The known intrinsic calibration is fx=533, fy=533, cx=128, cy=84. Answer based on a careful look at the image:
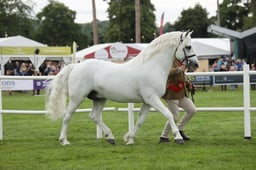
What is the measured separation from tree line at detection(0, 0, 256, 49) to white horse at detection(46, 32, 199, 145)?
6559 cm

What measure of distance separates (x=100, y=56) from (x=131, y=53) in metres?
2.04

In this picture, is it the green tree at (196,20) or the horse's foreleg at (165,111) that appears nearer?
the horse's foreleg at (165,111)

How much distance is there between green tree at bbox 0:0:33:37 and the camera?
271 feet

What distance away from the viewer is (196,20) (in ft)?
292

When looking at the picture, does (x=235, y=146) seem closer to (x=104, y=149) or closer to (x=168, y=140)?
(x=168, y=140)

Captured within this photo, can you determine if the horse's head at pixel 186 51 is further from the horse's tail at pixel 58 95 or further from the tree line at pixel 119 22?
the tree line at pixel 119 22

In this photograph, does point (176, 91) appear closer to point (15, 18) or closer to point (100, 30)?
point (15, 18)

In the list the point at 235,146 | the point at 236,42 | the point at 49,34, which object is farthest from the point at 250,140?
the point at 49,34

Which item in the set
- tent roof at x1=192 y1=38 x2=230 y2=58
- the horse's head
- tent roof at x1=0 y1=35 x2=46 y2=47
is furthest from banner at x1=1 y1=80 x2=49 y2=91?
the horse's head

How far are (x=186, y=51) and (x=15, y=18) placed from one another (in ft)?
257

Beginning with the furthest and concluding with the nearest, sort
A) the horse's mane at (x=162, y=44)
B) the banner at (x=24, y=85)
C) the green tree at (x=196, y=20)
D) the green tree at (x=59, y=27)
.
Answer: the green tree at (x=59, y=27)
the green tree at (x=196, y=20)
the banner at (x=24, y=85)
the horse's mane at (x=162, y=44)

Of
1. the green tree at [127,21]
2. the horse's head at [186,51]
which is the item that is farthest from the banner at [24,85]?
the green tree at [127,21]

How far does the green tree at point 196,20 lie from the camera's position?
291 ft

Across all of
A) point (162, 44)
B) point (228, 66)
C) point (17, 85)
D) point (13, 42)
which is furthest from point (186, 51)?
point (13, 42)
